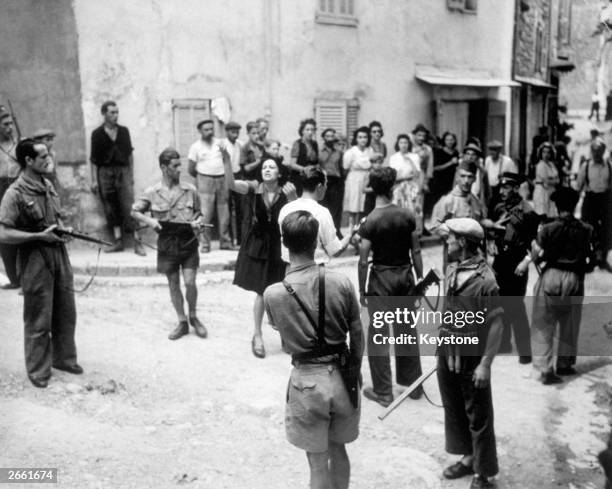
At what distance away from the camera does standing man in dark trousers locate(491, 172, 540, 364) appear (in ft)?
21.2

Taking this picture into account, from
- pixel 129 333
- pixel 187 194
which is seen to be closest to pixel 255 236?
pixel 187 194

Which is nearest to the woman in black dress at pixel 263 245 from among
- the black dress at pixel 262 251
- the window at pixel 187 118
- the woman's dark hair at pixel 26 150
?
the black dress at pixel 262 251

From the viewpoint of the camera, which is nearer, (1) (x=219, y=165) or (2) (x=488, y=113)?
(1) (x=219, y=165)

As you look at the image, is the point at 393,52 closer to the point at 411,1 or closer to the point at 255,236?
the point at 411,1

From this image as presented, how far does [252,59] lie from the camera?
1129 cm

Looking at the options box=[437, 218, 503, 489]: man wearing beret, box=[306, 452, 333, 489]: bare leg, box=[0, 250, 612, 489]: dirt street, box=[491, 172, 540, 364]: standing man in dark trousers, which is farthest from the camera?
box=[491, 172, 540, 364]: standing man in dark trousers

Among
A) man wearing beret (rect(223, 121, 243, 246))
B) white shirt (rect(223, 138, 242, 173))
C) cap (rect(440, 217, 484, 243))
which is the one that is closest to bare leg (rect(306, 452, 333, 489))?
cap (rect(440, 217, 484, 243))

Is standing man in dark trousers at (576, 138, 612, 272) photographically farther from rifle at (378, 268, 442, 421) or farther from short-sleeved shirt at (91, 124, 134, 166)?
short-sleeved shirt at (91, 124, 134, 166)

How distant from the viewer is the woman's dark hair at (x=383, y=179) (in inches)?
212

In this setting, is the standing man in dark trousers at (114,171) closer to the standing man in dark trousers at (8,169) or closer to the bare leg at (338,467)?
the standing man in dark trousers at (8,169)

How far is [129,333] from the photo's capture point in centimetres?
704

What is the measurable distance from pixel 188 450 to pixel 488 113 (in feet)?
42.5

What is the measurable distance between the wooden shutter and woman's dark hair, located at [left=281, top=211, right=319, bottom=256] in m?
8.88

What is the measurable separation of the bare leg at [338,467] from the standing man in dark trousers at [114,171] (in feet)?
21.7
